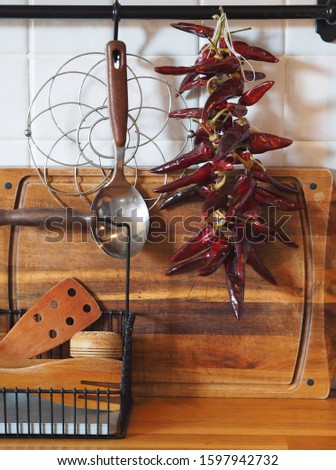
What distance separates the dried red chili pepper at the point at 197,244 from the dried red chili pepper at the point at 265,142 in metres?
0.14

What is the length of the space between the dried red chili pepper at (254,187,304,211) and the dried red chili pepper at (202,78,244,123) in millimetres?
140

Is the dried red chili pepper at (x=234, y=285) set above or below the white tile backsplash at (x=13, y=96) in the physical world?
below

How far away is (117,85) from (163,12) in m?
0.15

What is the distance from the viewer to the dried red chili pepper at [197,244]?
39.8 inches

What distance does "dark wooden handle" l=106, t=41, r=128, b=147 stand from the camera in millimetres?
968

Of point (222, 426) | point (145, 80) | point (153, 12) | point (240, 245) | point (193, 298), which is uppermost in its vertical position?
point (153, 12)

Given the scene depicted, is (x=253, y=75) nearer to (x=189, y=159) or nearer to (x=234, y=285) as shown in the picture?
(x=189, y=159)

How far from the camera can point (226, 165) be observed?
0.97 meters

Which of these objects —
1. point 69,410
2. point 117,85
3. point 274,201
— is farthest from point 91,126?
point 69,410

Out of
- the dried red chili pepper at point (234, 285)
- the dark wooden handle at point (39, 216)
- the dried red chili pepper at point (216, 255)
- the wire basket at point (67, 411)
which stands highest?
the dark wooden handle at point (39, 216)

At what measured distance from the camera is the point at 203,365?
107cm

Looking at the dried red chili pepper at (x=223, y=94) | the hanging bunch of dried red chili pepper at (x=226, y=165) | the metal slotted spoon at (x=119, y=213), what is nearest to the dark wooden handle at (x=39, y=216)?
the metal slotted spoon at (x=119, y=213)

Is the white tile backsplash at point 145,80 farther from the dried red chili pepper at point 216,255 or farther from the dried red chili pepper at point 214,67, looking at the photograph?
the dried red chili pepper at point 216,255

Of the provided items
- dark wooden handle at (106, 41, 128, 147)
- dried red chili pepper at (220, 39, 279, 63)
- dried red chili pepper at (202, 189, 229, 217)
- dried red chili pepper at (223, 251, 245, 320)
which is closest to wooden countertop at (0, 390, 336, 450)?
dried red chili pepper at (223, 251, 245, 320)
